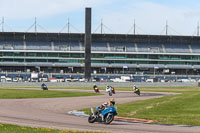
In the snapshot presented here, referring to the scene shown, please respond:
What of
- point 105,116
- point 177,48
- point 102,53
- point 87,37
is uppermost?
point 87,37

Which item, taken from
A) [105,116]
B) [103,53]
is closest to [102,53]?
[103,53]

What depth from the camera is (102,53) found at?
488 feet

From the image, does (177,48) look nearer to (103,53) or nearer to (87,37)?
(103,53)

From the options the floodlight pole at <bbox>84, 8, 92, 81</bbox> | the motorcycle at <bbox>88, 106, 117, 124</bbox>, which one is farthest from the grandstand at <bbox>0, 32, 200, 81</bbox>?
the motorcycle at <bbox>88, 106, 117, 124</bbox>

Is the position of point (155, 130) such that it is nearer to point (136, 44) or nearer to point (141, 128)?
point (141, 128)

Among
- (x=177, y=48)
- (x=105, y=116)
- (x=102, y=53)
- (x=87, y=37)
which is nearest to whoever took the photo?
(x=105, y=116)

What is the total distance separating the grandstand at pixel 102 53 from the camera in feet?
481

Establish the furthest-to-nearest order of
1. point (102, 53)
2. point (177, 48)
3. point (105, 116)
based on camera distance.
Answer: point (177, 48), point (102, 53), point (105, 116)

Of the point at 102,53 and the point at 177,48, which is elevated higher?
the point at 177,48

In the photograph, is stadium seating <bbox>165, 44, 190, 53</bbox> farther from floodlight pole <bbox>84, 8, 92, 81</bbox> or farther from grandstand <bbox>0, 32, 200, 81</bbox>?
floodlight pole <bbox>84, 8, 92, 81</bbox>

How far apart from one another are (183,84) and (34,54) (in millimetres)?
60929

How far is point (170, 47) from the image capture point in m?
155

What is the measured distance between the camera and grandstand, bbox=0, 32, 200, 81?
14675 cm

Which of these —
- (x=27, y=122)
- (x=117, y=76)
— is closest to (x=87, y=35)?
(x=117, y=76)
